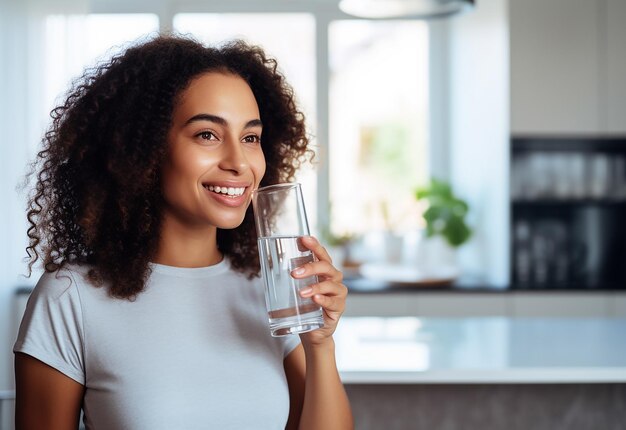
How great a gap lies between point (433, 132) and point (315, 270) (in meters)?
3.71

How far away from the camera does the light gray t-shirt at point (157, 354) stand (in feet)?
3.95

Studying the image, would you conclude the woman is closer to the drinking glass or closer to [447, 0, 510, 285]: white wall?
the drinking glass

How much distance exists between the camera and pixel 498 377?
6.00 ft

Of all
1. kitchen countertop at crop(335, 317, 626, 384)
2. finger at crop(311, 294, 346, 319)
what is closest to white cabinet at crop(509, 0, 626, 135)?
kitchen countertop at crop(335, 317, 626, 384)

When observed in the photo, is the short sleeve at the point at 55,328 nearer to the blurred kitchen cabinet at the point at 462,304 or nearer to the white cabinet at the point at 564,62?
the blurred kitchen cabinet at the point at 462,304

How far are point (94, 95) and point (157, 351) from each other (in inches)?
18.2

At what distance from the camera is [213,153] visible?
A: 4.06 ft

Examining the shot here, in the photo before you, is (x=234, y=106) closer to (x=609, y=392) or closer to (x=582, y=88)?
(x=609, y=392)

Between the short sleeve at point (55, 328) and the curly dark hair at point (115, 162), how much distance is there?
48mm

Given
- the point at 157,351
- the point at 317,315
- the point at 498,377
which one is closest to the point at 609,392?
the point at 498,377

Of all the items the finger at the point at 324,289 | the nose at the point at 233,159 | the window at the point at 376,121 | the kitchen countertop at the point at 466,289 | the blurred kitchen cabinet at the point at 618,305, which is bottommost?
the blurred kitchen cabinet at the point at 618,305

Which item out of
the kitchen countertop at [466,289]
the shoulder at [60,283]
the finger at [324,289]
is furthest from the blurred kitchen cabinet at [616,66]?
the shoulder at [60,283]

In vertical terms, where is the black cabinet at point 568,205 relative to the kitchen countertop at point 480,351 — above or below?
above

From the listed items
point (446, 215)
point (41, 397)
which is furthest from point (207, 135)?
point (446, 215)
